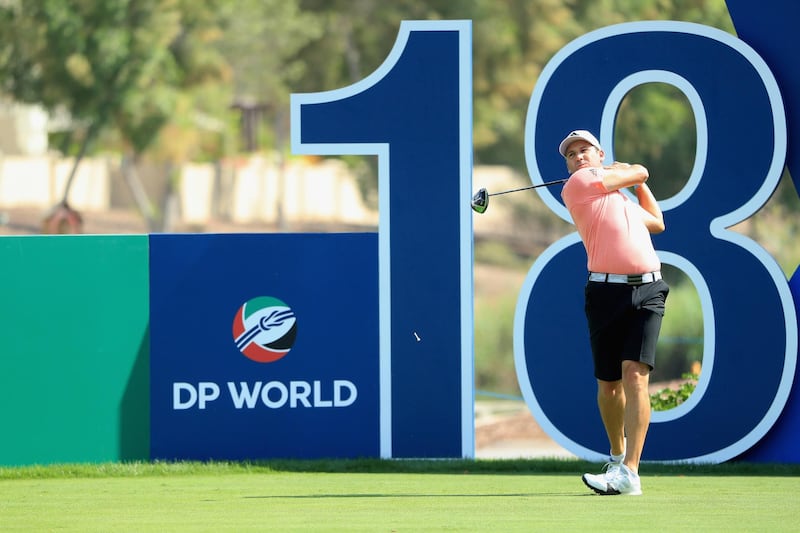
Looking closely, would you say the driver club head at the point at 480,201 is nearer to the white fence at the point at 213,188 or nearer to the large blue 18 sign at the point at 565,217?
the large blue 18 sign at the point at 565,217

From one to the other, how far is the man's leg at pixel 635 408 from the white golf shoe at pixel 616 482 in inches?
2.4

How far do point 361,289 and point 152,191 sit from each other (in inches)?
1533

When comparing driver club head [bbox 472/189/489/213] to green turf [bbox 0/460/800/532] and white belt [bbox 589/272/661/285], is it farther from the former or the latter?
green turf [bbox 0/460/800/532]

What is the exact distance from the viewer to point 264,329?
27.3 ft

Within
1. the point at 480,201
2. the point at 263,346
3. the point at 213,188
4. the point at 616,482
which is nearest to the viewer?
the point at 616,482

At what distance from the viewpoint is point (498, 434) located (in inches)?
717

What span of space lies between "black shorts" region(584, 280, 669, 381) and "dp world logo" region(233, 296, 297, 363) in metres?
2.24

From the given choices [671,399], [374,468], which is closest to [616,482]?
[374,468]

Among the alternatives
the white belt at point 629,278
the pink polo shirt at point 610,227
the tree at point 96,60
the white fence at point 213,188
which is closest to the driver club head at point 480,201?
the pink polo shirt at point 610,227

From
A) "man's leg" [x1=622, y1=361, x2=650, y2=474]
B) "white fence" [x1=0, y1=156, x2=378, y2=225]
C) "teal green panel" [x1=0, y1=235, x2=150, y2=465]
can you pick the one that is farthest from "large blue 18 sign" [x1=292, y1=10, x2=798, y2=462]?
"white fence" [x1=0, y1=156, x2=378, y2=225]

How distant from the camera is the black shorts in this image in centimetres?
655

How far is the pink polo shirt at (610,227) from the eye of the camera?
6.57 metres

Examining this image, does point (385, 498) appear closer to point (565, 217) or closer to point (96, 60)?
point (565, 217)

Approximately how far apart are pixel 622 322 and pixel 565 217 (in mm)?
1812
